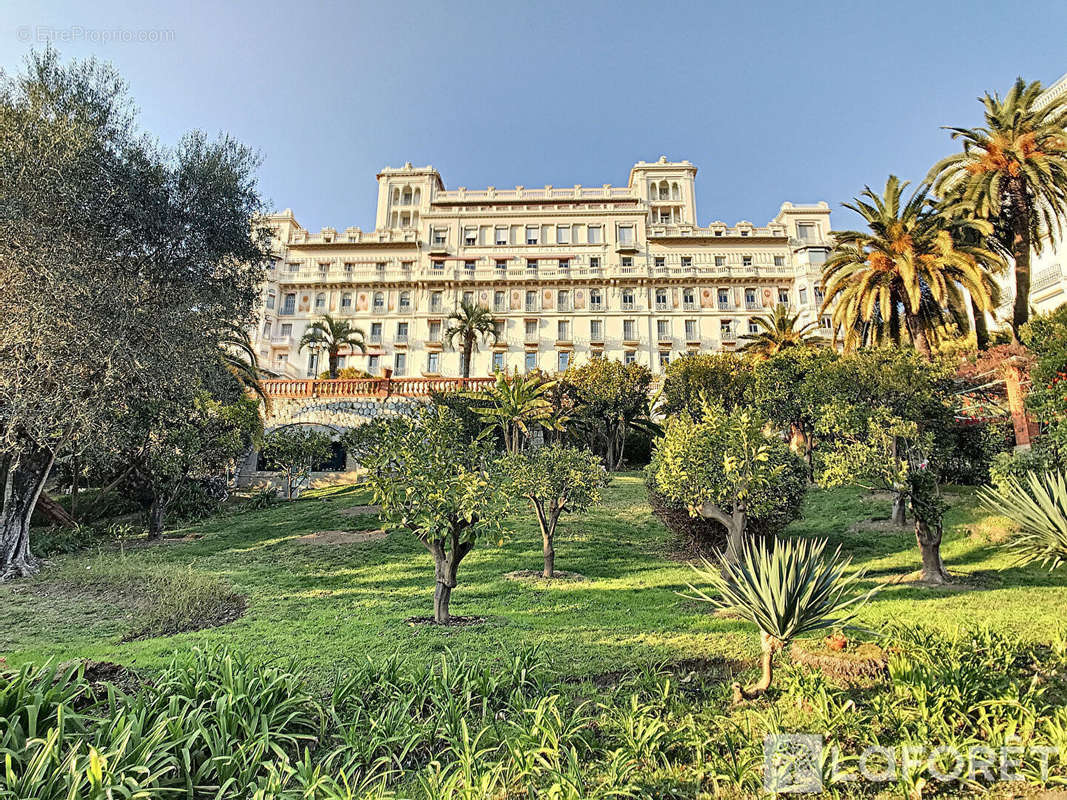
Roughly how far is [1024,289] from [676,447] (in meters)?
17.2

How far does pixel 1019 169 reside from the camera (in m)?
19.6

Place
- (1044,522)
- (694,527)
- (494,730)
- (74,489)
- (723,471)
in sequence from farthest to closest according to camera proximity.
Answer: (74,489), (694,527), (723,471), (1044,522), (494,730)

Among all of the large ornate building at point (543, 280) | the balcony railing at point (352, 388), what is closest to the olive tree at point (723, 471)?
the balcony railing at point (352, 388)

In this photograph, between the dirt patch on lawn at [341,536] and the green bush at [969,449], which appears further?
the dirt patch on lawn at [341,536]

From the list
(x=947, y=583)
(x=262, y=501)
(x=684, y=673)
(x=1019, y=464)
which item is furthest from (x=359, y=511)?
(x=1019, y=464)

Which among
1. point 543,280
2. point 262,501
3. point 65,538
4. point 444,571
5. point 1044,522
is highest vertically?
point 543,280

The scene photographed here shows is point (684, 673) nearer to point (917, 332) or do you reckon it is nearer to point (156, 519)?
point (156, 519)

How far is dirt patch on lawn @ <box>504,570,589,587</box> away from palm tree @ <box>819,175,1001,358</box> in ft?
53.1

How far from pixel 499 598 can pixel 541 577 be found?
1884mm

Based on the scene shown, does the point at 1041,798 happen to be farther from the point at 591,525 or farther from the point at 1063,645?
the point at 591,525

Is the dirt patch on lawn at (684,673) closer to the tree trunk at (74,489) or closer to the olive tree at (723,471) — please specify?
the olive tree at (723,471)

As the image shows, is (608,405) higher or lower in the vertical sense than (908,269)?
lower

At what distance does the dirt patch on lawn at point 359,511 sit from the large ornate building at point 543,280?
30051mm

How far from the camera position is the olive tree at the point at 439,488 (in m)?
9.30
